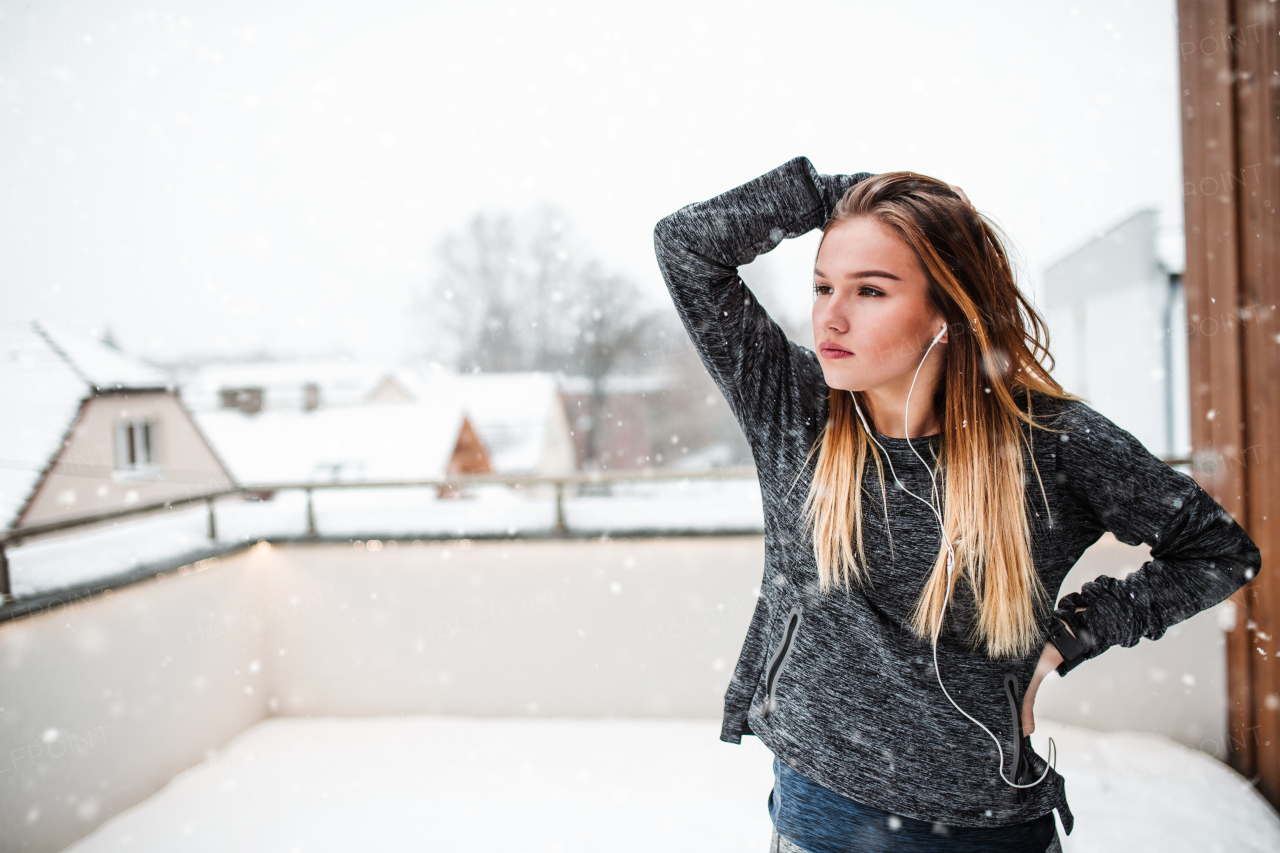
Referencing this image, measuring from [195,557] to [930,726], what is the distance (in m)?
2.35

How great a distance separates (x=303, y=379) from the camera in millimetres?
3340

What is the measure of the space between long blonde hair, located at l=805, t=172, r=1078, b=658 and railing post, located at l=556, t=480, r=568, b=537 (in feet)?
5.50

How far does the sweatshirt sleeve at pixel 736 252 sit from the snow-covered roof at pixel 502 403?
102 inches

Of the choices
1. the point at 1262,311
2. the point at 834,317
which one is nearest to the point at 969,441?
the point at 834,317

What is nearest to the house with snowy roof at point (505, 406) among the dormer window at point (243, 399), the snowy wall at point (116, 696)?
the dormer window at point (243, 399)

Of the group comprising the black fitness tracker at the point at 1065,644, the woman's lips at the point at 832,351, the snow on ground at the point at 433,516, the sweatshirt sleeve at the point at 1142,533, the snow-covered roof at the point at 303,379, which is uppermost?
the snow-covered roof at the point at 303,379

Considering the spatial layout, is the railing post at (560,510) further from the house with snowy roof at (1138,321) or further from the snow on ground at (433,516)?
the house with snowy roof at (1138,321)

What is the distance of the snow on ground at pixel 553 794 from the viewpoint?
5.47 feet

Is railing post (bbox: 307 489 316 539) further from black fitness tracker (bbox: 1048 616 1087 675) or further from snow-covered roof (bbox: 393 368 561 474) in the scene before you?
black fitness tracker (bbox: 1048 616 1087 675)

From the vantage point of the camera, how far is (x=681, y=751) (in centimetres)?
207

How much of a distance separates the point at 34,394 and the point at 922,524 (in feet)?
8.18

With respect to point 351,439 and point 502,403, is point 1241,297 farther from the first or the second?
point 351,439

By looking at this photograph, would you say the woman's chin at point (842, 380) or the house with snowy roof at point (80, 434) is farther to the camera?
the house with snowy roof at point (80, 434)

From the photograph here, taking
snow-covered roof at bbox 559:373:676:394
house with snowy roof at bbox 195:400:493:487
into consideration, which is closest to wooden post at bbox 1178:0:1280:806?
snow-covered roof at bbox 559:373:676:394
